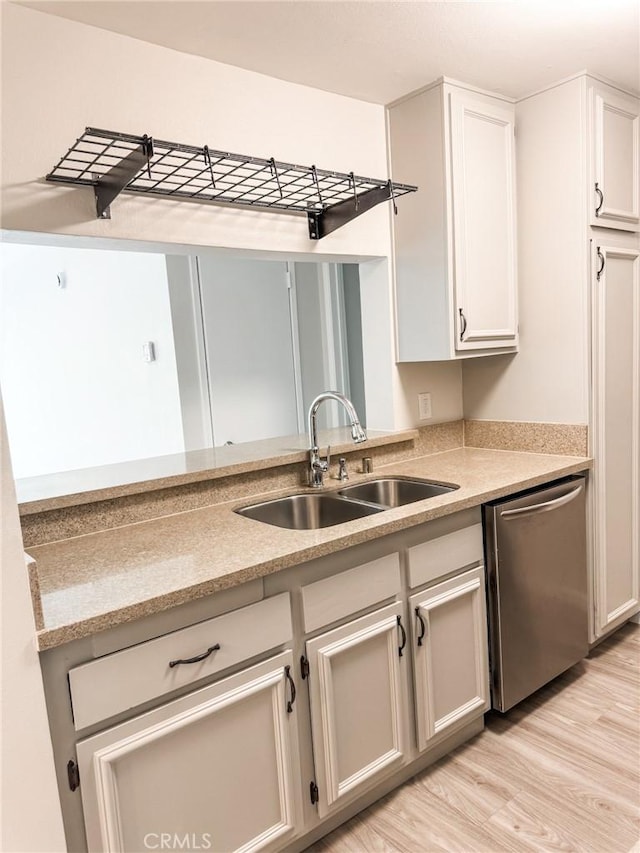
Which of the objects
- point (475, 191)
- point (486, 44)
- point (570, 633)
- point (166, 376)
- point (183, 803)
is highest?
point (486, 44)

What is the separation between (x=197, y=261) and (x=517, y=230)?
5.86 ft

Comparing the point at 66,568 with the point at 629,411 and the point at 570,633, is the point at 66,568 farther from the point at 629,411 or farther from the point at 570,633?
the point at 629,411

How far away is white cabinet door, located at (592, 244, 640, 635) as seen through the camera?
2305 millimetres

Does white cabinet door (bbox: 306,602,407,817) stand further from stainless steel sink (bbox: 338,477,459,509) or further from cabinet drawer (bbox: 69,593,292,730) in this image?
stainless steel sink (bbox: 338,477,459,509)

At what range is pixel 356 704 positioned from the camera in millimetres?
1621

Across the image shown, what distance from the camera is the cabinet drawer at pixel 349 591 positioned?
152 cm

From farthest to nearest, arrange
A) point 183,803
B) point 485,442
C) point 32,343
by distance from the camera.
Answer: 1. point 32,343
2. point 485,442
3. point 183,803

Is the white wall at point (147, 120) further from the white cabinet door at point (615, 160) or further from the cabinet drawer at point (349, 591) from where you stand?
the cabinet drawer at point (349, 591)

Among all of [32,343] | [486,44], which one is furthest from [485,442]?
[32,343]

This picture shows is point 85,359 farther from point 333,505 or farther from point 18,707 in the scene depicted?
point 18,707

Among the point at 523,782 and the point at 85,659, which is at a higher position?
the point at 85,659

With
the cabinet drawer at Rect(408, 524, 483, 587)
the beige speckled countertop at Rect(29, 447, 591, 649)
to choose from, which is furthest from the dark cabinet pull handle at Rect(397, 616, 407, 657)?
the beige speckled countertop at Rect(29, 447, 591, 649)

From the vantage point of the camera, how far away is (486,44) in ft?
6.18

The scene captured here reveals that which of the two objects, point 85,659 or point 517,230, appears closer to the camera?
point 85,659
